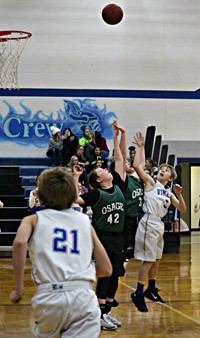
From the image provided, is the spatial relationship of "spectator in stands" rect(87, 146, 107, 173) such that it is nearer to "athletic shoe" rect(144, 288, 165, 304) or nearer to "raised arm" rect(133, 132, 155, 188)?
"athletic shoe" rect(144, 288, 165, 304)

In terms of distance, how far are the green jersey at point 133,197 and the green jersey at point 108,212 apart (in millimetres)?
897

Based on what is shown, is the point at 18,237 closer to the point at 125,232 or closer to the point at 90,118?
the point at 125,232

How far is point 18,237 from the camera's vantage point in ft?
12.1

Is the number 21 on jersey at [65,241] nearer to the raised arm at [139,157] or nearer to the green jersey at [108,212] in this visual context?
the green jersey at [108,212]

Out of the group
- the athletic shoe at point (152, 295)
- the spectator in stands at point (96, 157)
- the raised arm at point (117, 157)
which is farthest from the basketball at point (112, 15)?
the raised arm at point (117, 157)

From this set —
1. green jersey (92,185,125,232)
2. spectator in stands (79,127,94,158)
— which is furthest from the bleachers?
green jersey (92,185,125,232)

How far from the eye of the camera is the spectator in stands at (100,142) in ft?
60.6

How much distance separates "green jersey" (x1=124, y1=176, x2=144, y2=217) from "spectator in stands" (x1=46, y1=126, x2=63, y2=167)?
32.2 ft

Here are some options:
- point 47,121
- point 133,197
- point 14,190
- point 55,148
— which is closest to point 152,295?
point 133,197

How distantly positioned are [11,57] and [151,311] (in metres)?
12.2

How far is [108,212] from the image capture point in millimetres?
6945

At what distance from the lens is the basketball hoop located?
1864cm

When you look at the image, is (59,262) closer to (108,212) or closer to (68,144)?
(108,212)

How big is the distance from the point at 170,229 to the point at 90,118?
448cm
